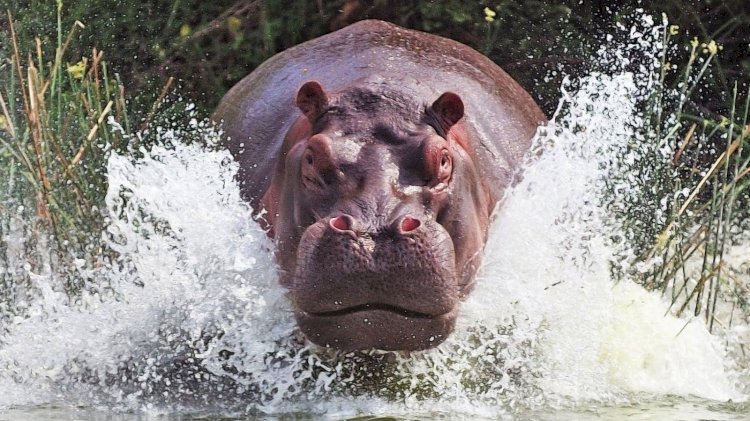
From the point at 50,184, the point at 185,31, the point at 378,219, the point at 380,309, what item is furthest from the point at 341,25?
the point at 380,309

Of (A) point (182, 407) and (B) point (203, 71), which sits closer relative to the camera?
(A) point (182, 407)

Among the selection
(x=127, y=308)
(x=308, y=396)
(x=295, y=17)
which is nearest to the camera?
(x=308, y=396)

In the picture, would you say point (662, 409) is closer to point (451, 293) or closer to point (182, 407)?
point (451, 293)

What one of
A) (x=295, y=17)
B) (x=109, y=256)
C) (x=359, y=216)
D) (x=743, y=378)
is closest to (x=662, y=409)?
(x=743, y=378)

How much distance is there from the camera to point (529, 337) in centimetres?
522

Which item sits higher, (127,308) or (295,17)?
(295,17)

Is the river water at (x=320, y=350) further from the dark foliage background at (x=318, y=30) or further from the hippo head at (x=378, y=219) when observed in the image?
the dark foliage background at (x=318, y=30)

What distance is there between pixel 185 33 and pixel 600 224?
3612 millimetres

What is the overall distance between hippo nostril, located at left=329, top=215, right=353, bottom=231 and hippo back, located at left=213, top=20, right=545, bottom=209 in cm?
92

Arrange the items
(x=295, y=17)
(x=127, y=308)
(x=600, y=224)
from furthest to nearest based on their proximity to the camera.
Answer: (x=295, y=17) → (x=600, y=224) → (x=127, y=308)

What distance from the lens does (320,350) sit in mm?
5055

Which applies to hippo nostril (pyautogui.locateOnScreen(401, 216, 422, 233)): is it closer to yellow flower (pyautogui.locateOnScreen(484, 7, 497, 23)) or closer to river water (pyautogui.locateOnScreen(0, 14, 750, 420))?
river water (pyautogui.locateOnScreen(0, 14, 750, 420))

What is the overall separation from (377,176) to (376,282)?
44cm

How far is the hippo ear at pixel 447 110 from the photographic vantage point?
16.6ft
